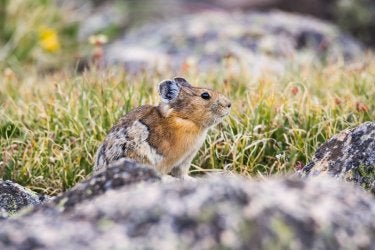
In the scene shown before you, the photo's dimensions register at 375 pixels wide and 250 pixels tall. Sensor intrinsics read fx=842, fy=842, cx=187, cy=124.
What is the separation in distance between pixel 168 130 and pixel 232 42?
5966 millimetres

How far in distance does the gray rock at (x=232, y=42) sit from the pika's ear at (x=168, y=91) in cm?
438

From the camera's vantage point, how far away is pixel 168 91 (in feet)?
19.5

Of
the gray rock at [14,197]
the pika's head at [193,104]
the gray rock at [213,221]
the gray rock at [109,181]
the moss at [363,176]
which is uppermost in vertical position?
the gray rock at [213,221]

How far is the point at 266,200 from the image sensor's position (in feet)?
10.7

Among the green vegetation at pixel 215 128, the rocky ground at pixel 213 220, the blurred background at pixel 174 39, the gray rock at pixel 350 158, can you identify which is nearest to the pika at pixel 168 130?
the green vegetation at pixel 215 128

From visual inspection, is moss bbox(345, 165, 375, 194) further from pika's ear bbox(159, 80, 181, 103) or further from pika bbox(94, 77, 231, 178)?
pika's ear bbox(159, 80, 181, 103)

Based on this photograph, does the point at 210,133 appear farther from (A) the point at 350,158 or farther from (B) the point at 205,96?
(A) the point at 350,158

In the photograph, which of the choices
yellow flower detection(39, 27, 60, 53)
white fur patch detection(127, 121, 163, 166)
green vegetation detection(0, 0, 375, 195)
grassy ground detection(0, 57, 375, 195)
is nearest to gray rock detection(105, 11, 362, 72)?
yellow flower detection(39, 27, 60, 53)

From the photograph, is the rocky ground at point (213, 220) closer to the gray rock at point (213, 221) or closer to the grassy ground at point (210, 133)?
the gray rock at point (213, 221)

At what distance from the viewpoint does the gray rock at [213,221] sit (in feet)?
10.3

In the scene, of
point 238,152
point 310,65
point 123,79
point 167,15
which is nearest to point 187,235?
point 238,152

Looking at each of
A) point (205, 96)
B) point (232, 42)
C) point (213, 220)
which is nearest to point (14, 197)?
point (205, 96)

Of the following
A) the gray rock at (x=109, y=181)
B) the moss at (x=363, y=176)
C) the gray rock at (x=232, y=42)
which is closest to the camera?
the gray rock at (x=109, y=181)

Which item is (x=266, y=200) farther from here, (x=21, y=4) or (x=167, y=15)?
(x=167, y=15)
